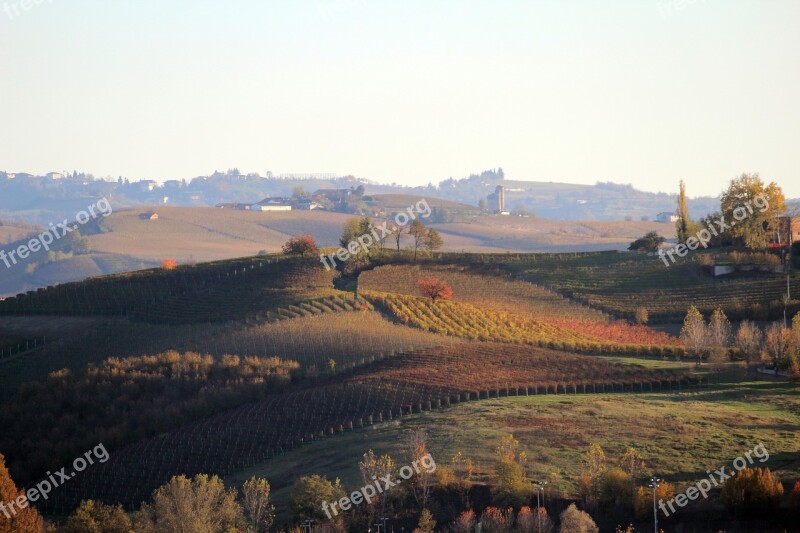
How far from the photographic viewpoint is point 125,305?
98562 millimetres

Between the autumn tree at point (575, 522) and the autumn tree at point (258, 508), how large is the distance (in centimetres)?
1329

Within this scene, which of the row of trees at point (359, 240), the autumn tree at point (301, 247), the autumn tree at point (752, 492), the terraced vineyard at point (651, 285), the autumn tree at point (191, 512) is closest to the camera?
the autumn tree at point (752, 492)

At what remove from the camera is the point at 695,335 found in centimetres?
7700

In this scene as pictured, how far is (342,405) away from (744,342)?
30.5m

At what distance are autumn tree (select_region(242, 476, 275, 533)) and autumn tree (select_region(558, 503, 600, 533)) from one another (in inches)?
523

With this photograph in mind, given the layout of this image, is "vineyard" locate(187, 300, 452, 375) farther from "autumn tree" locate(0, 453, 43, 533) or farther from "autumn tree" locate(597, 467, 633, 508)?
"autumn tree" locate(597, 467, 633, 508)

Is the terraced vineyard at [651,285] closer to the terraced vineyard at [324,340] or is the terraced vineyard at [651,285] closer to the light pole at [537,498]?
the terraced vineyard at [324,340]

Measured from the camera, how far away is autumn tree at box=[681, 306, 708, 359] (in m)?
76.8

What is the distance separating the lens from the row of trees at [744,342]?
69938 mm

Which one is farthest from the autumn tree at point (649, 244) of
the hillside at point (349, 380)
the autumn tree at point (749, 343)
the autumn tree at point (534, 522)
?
the autumn tree at point (534, 522)

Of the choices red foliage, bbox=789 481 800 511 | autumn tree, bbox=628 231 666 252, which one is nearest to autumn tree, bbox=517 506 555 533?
red foliage, bbox=789 481 800 511

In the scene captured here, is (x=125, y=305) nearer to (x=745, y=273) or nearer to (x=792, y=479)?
(x=745, y=273)

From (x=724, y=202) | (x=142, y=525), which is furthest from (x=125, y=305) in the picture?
(x=724, y=202)

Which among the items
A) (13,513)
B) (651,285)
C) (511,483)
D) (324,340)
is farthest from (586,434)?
(651,285)
